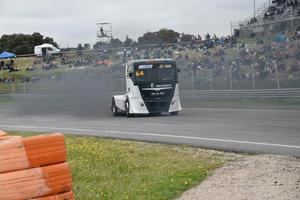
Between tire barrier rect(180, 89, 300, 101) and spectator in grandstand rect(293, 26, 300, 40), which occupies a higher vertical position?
spectator in grandstand rect(293, 26, 300, 40)

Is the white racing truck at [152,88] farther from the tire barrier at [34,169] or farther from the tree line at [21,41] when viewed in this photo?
the tree line at [21,41]

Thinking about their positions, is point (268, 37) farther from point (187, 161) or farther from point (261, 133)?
point (187, 161)

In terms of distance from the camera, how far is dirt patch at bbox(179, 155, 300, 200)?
22.3 ft

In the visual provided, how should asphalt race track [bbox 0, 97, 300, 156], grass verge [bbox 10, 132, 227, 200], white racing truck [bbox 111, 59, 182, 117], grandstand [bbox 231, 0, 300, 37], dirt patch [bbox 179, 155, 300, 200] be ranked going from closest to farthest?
dirt patch [bbox 179, 155, 300, 200] < grass verge [bbox 10, 132, 227, 200] < asphalt race track [bbox 0, 97, 300, 156] < white racing truck [bbox 111, 59, 182, 117] < grandstand [bbox 231, 0, 300, 37]

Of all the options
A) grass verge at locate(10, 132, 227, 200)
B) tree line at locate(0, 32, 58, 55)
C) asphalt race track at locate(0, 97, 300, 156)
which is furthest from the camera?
tree line at locate(0, 32, 58, 55)

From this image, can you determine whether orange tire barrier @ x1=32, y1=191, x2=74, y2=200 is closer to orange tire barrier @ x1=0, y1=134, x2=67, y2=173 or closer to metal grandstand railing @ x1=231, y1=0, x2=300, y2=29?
orange tire barrier @ x1=0, y1=134, x2=67, y2=173

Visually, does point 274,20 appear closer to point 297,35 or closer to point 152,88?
point 297,35

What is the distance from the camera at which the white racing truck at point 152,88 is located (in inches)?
953

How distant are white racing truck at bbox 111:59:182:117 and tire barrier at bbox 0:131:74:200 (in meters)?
17.9

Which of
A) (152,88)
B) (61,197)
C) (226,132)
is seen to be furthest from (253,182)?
(152,88)

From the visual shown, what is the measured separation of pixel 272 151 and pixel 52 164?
19.6ft

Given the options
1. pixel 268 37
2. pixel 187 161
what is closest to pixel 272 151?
pixel 187 161

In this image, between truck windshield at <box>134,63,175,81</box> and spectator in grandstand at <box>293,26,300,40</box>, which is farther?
spectator in grandstand at <box>293,26,300,40</box>

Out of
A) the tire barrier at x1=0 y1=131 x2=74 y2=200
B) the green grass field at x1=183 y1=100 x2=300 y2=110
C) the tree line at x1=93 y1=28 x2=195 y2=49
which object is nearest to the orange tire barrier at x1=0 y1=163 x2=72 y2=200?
the tire barrier at x1=0 y1=131 x2=74 y2=200
